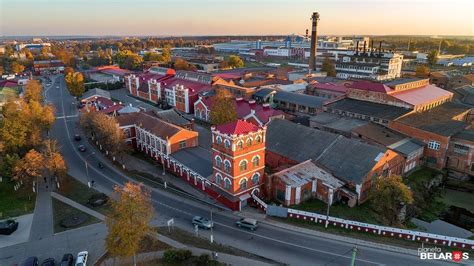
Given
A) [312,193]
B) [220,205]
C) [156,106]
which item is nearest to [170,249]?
[220,205]

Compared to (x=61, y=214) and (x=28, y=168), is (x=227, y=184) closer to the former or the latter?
(x=61, y=214)

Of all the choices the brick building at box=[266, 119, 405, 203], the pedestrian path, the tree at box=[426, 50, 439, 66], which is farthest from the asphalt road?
the tree at box=[426, 50, 439, 66]

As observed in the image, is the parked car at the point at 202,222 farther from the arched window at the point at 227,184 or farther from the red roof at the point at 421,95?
the red roof at the point at 421,95

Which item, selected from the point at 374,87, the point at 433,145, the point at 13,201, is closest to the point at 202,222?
the point at 13,201

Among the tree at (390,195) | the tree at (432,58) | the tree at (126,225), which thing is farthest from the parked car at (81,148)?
the tree at (432,58)

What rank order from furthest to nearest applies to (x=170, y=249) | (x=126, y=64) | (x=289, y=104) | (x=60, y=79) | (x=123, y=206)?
(x=126, y=64) < (x=60, y=79) < (x=289, y=104) < (x=170, y=249) < (x=123, y=206)

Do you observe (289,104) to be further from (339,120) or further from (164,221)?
(164,221)
